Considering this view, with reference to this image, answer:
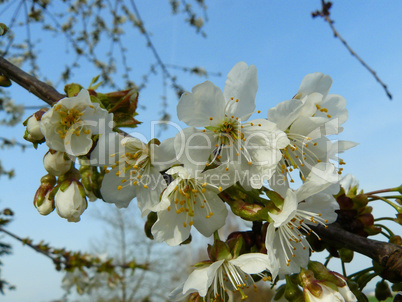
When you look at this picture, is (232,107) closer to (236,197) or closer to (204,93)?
(204,93)

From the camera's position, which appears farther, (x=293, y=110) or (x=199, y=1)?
(x=199, y=1)

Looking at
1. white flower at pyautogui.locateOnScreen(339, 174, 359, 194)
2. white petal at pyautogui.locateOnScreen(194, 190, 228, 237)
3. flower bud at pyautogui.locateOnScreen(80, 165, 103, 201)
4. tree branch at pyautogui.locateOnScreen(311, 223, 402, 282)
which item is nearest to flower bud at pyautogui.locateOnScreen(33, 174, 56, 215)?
flower bud at pyautogui.locateOnScreen(80, 165, 103, 201)

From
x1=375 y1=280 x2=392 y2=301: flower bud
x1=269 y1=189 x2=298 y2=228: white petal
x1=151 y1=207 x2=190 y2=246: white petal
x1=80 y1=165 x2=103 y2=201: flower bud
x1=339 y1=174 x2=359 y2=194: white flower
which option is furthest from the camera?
x1=339 y1=174 x2=359 y2=194: white flower

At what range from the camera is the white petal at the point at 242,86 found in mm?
937

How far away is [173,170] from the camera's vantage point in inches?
33.5

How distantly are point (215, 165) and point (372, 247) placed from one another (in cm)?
51

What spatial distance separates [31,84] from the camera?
3.45 feet

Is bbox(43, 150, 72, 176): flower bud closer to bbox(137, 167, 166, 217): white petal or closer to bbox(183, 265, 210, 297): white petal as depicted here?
bbox(137, 167, 166, 217): white petal

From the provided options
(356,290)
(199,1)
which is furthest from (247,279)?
(199,1)

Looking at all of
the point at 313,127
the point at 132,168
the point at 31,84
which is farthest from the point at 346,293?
the point at 31,84

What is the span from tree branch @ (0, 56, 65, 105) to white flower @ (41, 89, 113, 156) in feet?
0.32

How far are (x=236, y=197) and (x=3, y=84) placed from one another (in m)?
0.83

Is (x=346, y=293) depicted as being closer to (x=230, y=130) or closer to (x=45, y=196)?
(x=230, y=130)

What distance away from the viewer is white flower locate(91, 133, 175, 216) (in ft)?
3.03
